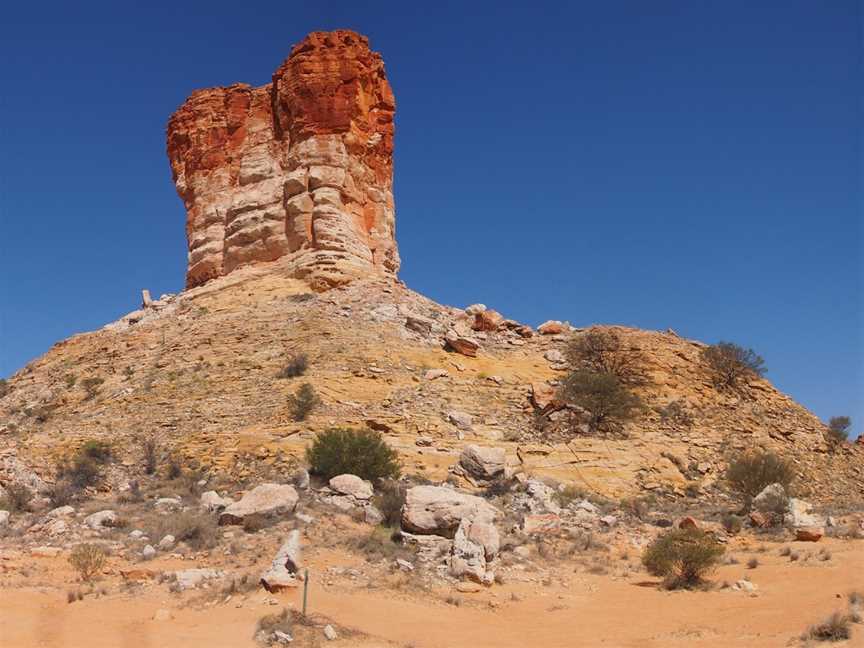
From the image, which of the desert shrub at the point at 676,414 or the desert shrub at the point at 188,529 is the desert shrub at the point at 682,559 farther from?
the desert shrub at the point at 676,414

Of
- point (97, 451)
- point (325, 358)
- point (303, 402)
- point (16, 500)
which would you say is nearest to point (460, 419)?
point (303, 402)

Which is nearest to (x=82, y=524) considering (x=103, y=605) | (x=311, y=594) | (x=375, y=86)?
(x=103, y=605)

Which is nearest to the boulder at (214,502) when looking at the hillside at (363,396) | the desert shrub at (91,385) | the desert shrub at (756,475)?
the hillside at (363,396)

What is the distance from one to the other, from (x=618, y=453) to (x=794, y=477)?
17.0 feet

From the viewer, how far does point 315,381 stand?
2038 cm

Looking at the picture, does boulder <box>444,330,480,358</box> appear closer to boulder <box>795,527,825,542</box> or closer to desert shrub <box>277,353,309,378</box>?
desert shrub <box>277,353,309,378</box>

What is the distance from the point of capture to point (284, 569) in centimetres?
1026

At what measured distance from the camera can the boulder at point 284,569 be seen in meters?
9.91

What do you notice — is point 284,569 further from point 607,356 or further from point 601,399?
point 607,356

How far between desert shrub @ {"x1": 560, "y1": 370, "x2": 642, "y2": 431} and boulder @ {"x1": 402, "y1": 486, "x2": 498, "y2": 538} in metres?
9.37

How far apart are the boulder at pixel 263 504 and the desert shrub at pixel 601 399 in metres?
11.0

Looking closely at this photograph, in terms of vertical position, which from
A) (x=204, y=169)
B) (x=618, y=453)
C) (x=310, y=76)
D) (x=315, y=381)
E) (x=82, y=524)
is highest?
(x=310, y=76)

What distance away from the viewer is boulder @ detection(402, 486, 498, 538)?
12.7 m

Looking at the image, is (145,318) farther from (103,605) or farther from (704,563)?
(704,563)
